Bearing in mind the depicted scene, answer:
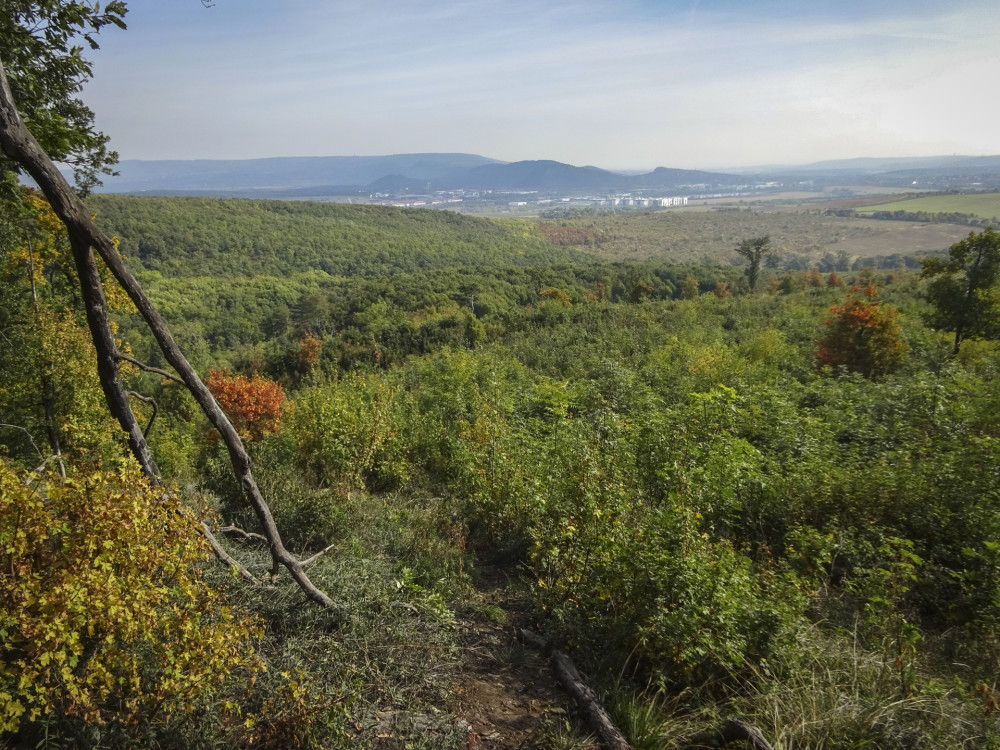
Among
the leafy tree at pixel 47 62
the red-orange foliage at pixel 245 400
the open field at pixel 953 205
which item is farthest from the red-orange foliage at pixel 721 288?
the open field at pixel 953 205

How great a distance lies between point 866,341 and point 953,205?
152 metres

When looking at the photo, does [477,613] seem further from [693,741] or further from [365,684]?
[693,741]

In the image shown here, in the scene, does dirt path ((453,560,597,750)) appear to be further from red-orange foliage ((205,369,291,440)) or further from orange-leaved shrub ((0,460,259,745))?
red-orange foliage ((205,369,291,440))

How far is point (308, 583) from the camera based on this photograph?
368 cm

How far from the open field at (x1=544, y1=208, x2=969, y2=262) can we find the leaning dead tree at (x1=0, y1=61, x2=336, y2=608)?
348ft

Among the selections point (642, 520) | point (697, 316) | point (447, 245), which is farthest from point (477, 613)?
point (447, 245)

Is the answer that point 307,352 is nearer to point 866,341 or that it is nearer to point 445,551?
point 866,341

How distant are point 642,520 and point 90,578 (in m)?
3.86

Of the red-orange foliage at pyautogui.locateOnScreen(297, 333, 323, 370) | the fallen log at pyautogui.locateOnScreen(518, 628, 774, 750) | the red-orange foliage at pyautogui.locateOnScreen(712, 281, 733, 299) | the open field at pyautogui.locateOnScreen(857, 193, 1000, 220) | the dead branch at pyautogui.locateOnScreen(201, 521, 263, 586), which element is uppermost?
the open field at pyautogui.locateOnScreen(857, 193, 1000, 220)

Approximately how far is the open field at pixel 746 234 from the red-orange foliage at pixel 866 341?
8623cm

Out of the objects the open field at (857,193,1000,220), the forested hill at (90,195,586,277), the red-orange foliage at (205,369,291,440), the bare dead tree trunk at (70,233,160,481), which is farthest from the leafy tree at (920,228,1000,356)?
the open field at (857,193,1000,220)

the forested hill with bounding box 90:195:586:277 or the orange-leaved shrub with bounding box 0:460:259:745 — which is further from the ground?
the forested hill with bounding box 90:195:586:277

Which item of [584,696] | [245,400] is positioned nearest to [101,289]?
[584,696]

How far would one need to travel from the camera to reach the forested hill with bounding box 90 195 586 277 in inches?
3792
